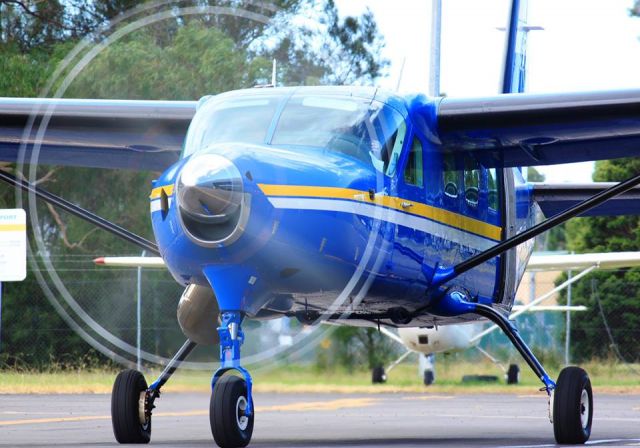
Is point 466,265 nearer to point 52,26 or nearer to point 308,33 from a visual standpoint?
point 308,33

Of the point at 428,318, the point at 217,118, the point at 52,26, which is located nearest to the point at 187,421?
the point at 428,318

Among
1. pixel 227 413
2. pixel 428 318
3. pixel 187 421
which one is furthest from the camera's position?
pixel 187 421

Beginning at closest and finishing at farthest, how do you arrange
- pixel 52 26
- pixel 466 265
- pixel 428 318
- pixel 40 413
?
pixel 466 265 < pixel 428 318 < pixel 40 413 < pixel 52 26

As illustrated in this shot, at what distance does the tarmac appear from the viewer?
11531 mm

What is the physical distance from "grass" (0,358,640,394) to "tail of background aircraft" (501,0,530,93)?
26.7ft

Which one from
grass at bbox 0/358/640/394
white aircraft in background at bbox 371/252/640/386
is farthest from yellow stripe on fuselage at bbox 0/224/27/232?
white aircraft in background at bbox 371/252/640/386

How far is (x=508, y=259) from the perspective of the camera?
1345 cm

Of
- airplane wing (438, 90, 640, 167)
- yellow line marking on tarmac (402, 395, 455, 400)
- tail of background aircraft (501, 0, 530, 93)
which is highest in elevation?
tail of background aircraft (501, 0, 530, 93)

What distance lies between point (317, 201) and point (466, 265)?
109 inches

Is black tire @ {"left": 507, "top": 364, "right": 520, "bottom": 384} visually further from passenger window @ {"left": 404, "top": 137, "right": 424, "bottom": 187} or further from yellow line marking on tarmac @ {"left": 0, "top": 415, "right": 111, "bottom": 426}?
passenger window @ {"left": 404, "top": 137, "right": 424, "bottom": 187}

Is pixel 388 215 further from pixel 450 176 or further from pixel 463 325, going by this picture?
pixel 463 325

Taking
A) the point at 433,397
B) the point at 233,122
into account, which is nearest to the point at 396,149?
the point at 233,122

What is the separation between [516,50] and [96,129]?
555cm

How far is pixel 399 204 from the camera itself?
10.5 m
